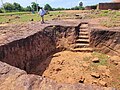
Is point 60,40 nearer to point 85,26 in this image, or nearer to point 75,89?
point 85,26

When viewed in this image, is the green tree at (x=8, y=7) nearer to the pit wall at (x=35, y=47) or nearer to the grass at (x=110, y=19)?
the grass at (x=110, y=19)

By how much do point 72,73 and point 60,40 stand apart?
8.99 feet

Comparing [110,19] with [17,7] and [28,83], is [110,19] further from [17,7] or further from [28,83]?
[17,7]

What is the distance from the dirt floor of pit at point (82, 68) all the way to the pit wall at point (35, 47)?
389 mm

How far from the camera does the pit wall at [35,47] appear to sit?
5.64m

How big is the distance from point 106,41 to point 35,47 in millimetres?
2937

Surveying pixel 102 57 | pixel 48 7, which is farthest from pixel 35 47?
pixel 48 7

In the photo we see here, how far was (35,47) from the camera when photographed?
23.3ft

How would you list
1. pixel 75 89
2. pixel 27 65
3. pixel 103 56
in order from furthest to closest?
pixel 103 56 < pixel 27 65 < pixel 75 89

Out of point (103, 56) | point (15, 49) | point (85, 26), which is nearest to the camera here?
point (15, 49)

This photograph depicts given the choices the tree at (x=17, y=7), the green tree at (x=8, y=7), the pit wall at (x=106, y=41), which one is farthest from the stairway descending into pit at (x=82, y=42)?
the tree at (x=17, y=7)

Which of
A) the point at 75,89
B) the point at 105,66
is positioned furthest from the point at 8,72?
the point at 105,66

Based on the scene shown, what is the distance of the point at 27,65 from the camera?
6.33 m

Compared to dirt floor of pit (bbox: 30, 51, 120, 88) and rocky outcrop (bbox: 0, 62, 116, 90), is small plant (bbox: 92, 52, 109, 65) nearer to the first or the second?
dirt floor of pit (bbox: 30, 51, 120, 88)
